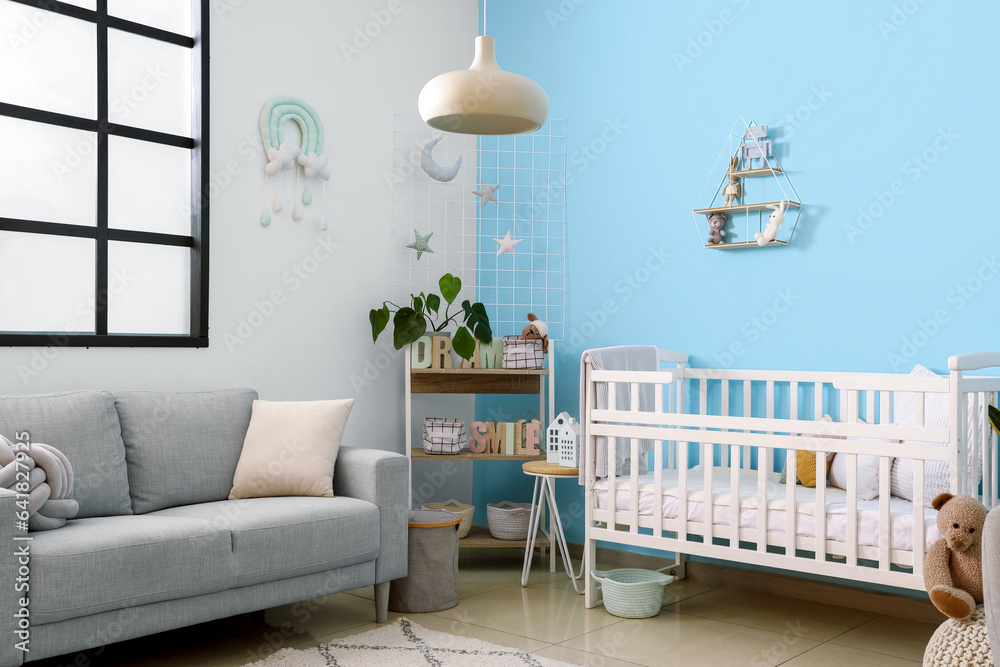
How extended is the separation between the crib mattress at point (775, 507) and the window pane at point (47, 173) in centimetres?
213

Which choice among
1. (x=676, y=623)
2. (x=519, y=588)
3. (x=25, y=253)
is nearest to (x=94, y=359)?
(x=25, y=253)

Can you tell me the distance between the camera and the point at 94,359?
3.04 metres

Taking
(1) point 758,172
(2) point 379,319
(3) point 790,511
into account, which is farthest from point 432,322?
(3) point 790,511

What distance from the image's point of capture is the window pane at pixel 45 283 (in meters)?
2.95

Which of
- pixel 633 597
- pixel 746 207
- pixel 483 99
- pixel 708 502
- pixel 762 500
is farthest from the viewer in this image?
pixel 746 207

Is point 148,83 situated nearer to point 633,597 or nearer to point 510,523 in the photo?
point 510,523

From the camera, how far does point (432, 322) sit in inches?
148

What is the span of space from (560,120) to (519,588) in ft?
6.88

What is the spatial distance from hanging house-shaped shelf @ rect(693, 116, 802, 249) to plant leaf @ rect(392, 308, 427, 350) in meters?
1.22

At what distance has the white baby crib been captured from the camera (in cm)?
251

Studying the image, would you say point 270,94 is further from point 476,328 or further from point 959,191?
point 959,191

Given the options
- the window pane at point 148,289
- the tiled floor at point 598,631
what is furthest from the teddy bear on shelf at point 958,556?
the window pane at point 148,289

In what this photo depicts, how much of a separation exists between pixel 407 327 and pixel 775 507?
167 centimetres

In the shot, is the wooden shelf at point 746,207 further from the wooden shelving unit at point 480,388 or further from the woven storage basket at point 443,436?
the woven storage basket at point 443,436
